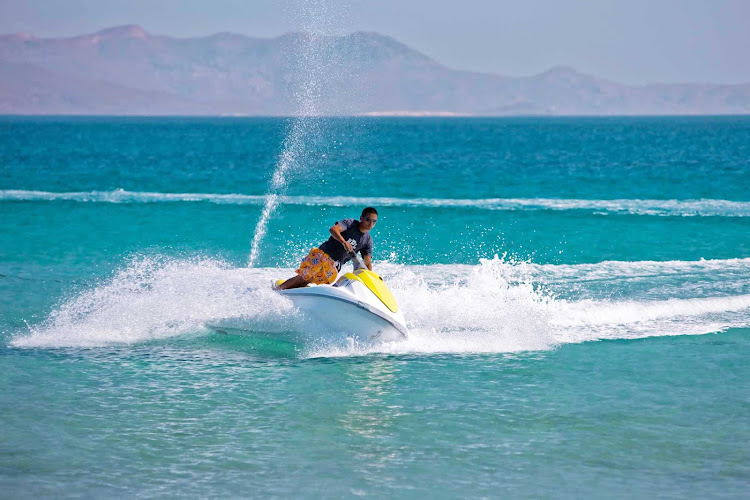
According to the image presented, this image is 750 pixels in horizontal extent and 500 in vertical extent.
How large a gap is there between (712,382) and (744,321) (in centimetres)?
384

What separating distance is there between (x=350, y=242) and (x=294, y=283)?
3.43 ft

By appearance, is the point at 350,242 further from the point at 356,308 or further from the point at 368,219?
the point at 356,308

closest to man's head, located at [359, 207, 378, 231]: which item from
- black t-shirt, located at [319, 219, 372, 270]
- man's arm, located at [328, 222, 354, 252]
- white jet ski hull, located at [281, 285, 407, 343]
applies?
black t-shirt, located at [319, 219, 372, 270]

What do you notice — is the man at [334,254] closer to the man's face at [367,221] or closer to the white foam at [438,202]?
the man's face at [367,221]

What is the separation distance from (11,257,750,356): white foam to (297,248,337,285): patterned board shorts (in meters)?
0.49

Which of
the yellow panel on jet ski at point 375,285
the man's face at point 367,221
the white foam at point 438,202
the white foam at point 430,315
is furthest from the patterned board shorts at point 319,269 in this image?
the white foam at point 438,202

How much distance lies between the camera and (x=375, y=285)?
1220cm

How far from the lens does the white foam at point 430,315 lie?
42.2ft

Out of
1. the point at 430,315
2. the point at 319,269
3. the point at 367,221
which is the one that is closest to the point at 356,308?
the point at 319,269

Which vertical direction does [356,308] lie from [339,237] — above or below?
below

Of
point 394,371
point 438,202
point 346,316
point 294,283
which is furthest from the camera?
point 438,202

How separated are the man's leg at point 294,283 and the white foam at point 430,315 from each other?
22cm

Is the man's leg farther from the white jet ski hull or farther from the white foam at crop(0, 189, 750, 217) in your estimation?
the white foam at crop(0, 189, 750, 217)

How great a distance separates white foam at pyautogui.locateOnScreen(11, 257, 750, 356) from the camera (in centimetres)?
1285
